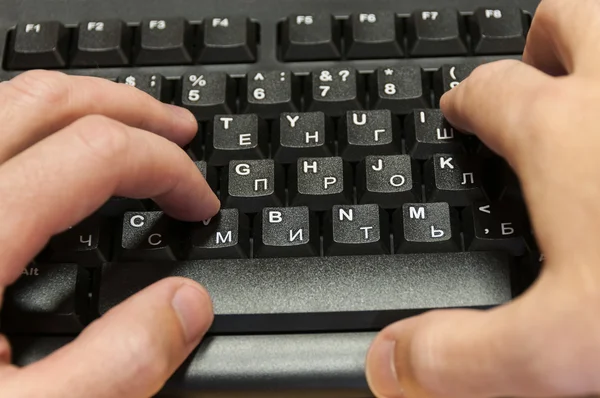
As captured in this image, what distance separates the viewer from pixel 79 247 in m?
0.54

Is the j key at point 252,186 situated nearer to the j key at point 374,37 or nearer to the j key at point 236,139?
the j key at point 236,139

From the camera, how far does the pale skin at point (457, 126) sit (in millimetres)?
390

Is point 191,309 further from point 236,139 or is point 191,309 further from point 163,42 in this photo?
point 163,42

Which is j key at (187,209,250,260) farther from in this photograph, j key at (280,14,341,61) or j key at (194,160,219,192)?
j key at (280,14,341,61)

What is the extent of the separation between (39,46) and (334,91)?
0.92 ft

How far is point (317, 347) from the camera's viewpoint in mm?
517

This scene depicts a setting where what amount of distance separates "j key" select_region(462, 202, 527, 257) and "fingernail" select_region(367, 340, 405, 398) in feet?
0.37

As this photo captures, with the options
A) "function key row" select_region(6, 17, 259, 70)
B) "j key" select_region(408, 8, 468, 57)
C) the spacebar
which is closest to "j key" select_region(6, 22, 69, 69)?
"function key row" select_region(6, 17, 259, 70)

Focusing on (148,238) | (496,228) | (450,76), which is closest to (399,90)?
(450,76)

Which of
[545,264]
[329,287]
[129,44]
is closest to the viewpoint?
[545,264]

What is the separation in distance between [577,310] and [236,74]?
376mm

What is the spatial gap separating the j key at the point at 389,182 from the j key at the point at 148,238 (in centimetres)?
16

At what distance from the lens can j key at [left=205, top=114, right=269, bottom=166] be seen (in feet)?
1.87

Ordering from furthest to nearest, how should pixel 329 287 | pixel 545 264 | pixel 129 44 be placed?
1. pixel 129 44
2. pixel 329 287
3. pixel 545 264
